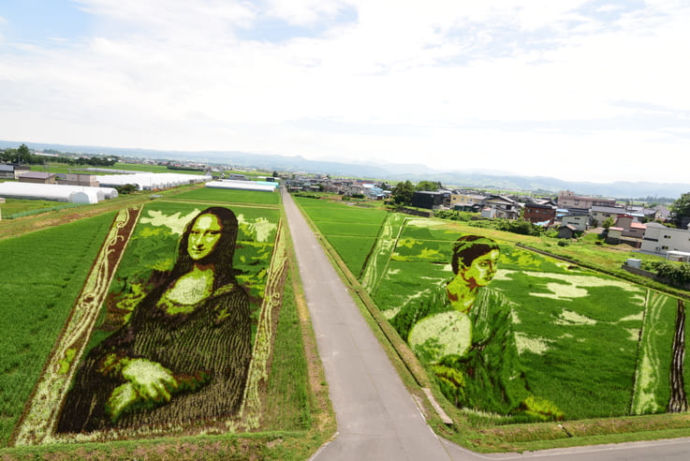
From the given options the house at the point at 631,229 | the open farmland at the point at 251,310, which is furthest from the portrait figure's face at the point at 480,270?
the house at the point at 631,229

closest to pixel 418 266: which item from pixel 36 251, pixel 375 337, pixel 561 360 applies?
pixel 375 337

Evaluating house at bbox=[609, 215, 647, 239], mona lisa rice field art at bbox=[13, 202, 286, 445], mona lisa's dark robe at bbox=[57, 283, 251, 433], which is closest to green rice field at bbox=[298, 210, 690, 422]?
mona lisa rice field art at bbox=[13, 202, 286, 445]

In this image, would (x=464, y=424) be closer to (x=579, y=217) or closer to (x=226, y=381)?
(x=226, y=381)

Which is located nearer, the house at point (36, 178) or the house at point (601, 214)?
the house at point (36, 178)

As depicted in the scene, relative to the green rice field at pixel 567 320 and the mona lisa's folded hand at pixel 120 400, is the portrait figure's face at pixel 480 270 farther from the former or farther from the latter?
the mona lisa's folded hand at pixel 120 400

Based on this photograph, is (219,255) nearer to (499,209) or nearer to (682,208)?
(499,209)

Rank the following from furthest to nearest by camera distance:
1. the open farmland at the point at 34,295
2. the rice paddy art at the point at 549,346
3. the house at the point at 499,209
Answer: the house at the point at 499,209 → the rice paddy art at the point at 549,346 → the open farmland at the point at 34,295

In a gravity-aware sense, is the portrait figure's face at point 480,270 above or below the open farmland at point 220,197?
below

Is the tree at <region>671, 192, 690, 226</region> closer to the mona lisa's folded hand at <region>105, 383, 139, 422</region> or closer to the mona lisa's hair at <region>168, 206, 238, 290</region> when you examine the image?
the mona lisa's hair at <region>168, 206, 238, 290</region>
